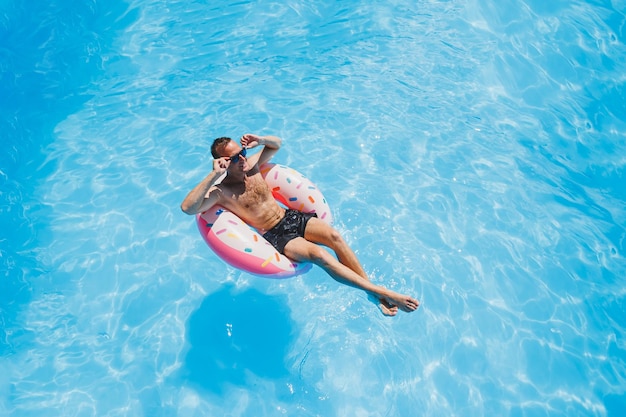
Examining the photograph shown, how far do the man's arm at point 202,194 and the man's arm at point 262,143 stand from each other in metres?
→ 0.44

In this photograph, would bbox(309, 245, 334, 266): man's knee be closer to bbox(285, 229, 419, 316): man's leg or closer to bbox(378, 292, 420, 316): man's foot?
bbox(285, 229, 419, 316): man's leg

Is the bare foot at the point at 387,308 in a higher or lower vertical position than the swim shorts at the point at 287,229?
lower

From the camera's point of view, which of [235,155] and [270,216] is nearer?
[235,155]

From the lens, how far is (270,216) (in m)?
5.08

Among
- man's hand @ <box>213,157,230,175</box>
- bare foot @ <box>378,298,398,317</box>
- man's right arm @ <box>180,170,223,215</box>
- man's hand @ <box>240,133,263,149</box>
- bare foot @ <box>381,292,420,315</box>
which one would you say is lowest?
bare foot @ <box>378,298,398,317</box>

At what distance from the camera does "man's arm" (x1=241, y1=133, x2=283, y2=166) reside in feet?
15.8

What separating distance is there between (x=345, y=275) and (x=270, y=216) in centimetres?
97

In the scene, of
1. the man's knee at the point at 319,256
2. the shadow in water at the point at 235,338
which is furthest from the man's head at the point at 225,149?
the shadow in water at the point at 235,338

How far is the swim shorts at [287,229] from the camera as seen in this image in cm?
492

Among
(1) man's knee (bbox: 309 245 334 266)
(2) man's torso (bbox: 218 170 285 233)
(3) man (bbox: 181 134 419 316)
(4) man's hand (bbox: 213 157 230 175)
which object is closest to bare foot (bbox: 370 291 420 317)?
(3) man (bbox: 181 134 419 316)

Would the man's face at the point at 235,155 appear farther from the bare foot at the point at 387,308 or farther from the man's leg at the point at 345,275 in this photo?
the bare foot at the point at 387,308

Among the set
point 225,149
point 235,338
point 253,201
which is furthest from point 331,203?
point 225,149

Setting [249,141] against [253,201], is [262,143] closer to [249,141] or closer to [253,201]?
[249,141]

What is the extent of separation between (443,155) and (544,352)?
2.68m
